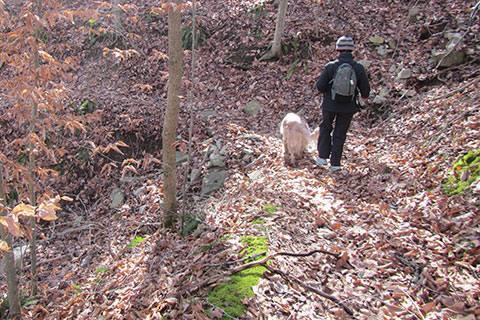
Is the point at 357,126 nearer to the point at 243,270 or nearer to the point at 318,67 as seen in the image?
the point at 318,67

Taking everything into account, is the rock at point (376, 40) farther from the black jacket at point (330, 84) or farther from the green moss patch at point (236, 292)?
the green moss patch at point (236, 292)

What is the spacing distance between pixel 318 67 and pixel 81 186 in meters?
7.15

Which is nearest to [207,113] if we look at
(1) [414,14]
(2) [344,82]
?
(2) [344,82]

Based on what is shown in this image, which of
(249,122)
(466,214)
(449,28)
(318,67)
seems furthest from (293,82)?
(466,214)

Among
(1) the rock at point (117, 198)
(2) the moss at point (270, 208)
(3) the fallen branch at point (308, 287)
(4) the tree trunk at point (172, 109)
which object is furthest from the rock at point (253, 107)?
(3) the fallen branch at point (308, 287)

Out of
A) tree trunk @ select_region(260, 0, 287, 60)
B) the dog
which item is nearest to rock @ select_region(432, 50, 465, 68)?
the dog

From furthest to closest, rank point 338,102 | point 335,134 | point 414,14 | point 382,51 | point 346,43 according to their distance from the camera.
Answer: point 414,14 < point 382,51 < point 335,134 < point 338,102 < point 346,43

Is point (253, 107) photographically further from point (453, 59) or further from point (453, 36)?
point (453, 36)

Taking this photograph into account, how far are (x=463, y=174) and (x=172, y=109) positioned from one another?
3.79 meters

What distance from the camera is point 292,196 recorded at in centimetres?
436

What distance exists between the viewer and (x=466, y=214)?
3170 mm

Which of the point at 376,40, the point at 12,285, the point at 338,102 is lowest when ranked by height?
the point at 12,285

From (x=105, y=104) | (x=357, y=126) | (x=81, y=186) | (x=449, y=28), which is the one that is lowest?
(x=81, y=186)

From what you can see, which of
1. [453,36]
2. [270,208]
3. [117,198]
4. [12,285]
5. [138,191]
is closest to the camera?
[12,285]
